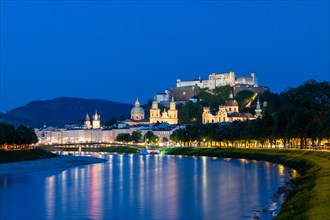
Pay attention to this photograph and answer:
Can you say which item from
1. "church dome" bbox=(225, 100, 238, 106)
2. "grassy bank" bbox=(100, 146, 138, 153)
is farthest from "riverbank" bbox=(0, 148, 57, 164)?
"church dome" bbox=(225, 100, 238, 106)

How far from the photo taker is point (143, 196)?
39469mm

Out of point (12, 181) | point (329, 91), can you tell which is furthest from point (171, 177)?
point (329, 91)

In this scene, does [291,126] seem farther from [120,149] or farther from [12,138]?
[120,149]

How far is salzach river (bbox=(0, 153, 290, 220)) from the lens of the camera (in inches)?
1257

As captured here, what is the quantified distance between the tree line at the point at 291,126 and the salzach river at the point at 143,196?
14.2m

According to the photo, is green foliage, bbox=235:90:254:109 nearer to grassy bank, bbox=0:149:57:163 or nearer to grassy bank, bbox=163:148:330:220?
grassy bank, bbox=0:149:57:163

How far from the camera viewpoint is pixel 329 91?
8394cm

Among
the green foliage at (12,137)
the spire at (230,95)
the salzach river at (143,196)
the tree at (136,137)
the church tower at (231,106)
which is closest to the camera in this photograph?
the salzach river at (143,196)

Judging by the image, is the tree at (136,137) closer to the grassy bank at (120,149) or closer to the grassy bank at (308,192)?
the grassy bank at (120,149)

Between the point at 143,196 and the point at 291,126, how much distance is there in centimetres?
3442

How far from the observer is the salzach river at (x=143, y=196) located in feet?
105

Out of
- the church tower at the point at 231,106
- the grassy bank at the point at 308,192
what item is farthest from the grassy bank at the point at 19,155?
the church tower at the point at 231,106

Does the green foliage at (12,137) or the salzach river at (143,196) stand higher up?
the green foliage at (12,137)

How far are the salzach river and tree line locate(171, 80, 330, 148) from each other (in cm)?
1416
